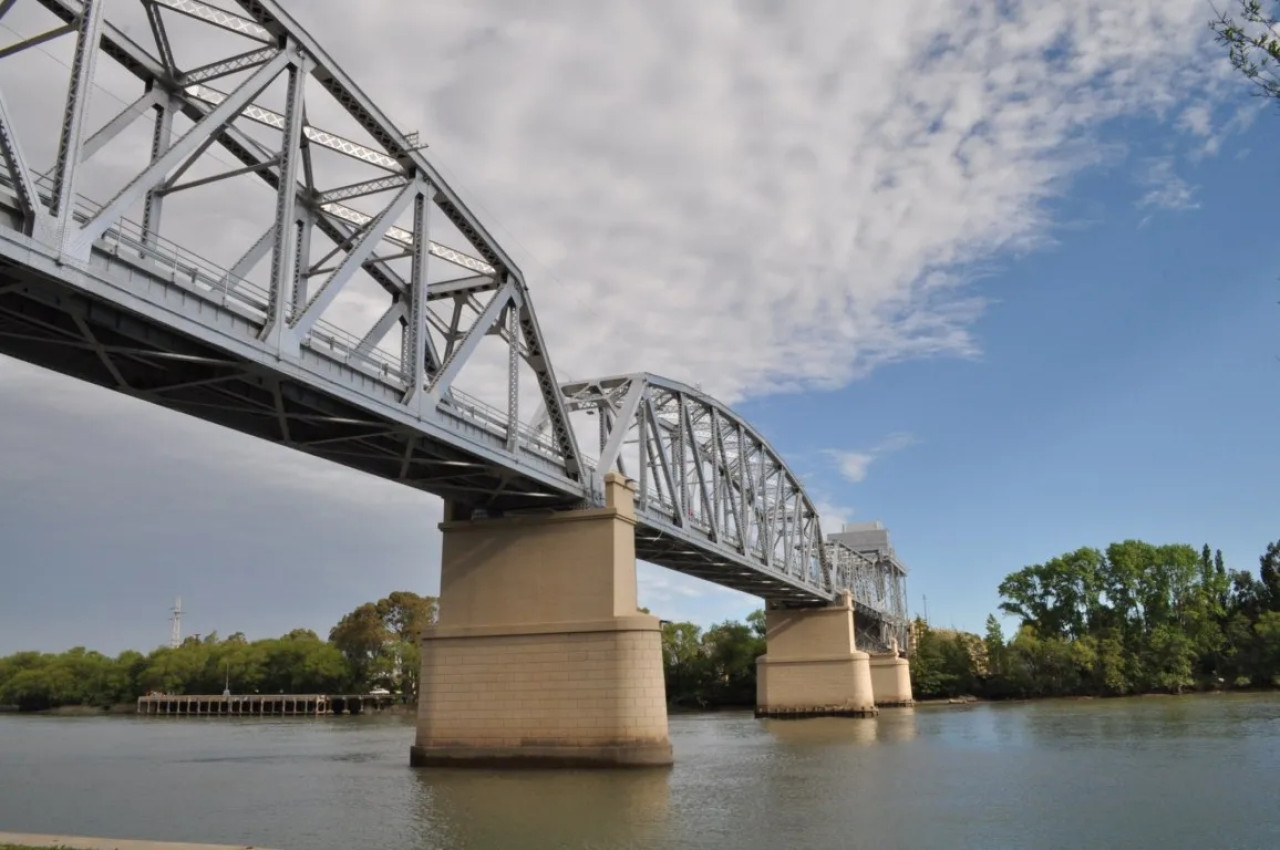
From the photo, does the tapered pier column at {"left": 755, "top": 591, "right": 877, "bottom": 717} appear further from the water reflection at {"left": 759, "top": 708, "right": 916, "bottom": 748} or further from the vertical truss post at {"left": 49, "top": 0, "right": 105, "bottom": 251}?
the vertical truss post at {"left": 49, "top": 0, "right": 105, "bottom": 251}

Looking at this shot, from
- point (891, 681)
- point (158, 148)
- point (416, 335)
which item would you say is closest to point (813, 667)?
point (891, 681)

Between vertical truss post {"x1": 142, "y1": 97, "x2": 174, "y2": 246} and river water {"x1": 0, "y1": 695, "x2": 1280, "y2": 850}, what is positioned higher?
vertical truss post {"x1": 142, "y1": 97, "x2": 174, "y2": 246}

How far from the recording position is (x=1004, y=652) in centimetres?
10788

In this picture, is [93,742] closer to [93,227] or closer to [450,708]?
[450,708]

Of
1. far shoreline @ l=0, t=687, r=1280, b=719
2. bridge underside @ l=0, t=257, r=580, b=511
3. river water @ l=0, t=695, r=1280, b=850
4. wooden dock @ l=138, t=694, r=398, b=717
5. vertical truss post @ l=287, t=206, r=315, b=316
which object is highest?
vertical truss post @ l=287, t=206, r=315, b=316

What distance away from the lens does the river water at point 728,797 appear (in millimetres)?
19891

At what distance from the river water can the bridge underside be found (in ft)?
30.9

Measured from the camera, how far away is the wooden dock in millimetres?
125500

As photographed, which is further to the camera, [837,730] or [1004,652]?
[1004,652]

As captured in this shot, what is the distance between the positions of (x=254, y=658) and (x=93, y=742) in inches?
2958

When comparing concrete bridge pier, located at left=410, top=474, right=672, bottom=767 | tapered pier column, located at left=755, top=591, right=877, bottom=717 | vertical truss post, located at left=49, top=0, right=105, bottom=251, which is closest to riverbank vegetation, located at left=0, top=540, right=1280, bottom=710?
tapered pier column, located at left=755, top=591, right=877, bottom=717

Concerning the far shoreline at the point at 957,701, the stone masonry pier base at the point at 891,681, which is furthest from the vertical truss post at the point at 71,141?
the stone masonry pier base at the point at 891,681

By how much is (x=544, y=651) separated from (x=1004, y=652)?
88.0 m

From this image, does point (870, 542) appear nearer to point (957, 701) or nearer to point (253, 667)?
point (957, 701)
